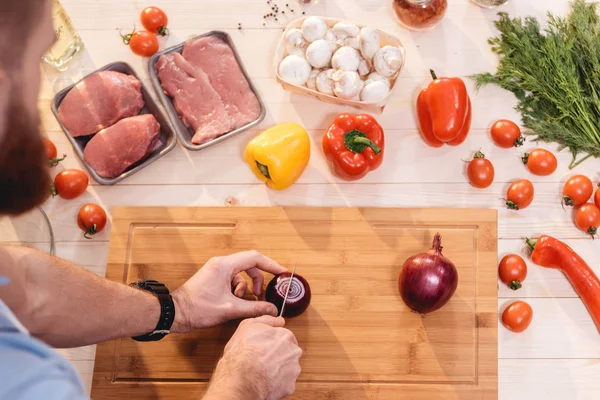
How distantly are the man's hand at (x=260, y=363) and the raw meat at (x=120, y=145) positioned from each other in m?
0.71

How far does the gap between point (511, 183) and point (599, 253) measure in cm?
34

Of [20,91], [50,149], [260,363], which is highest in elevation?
[20,91]

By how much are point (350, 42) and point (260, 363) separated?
1.10 meters

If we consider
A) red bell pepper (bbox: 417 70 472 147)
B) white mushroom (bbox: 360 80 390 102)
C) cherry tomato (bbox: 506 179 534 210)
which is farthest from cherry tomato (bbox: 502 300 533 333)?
white mushroom (bbox: 360 80 390 102)

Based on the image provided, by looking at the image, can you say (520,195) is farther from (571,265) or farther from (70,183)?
(70,183)

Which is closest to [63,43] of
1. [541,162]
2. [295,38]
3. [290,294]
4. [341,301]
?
[295,38]

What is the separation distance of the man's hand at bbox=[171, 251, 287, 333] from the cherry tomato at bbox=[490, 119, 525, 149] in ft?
2.92

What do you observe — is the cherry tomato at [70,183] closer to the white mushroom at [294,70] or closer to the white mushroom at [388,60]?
the white mushroom at [294,70]

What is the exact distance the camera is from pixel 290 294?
5.63 feet

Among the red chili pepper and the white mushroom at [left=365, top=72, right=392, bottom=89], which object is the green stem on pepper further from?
the red chili pepper

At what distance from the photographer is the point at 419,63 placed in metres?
2.13

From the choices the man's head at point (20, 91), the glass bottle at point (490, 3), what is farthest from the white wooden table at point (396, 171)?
the man's head at point (20, 91)

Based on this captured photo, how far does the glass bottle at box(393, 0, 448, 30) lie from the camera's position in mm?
2080

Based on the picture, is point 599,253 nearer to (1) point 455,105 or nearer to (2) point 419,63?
(1) point 455,105
